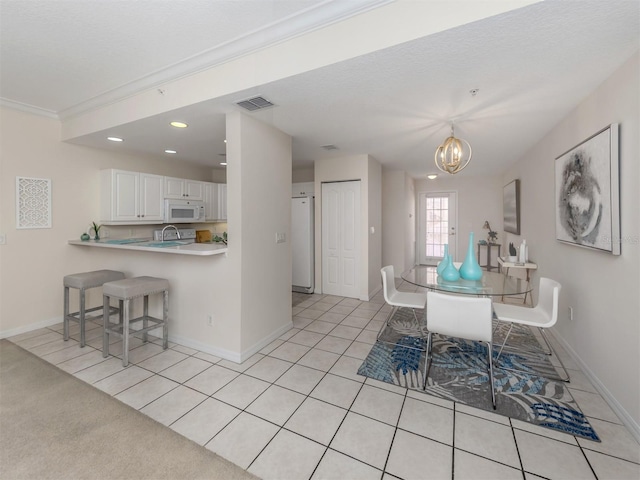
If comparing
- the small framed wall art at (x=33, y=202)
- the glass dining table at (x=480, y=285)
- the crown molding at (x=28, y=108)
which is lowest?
the glass dining table at (x=480, y=285)

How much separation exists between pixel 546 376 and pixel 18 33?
478cm

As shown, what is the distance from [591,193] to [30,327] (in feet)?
19.4

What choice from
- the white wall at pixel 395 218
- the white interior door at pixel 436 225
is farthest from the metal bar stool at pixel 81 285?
the white interior door at pixel 436 225

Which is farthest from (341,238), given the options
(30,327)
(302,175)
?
(30,327)

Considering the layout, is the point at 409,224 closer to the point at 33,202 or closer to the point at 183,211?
the point at 183,211

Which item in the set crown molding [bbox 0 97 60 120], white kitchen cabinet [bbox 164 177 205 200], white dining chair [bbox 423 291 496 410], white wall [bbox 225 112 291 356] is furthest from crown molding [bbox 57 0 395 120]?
white dining chair [bbox 423 291 496 410]

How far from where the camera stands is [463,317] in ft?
7.21

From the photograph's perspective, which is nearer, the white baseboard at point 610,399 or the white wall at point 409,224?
the white baseboard at point 610,399

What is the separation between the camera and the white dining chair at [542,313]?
2346mm

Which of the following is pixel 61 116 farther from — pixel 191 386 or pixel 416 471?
pixel 416 471

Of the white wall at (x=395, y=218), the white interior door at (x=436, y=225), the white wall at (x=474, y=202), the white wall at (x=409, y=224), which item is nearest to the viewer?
the white wall at (x=395, y=218)

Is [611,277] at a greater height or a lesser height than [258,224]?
lesser

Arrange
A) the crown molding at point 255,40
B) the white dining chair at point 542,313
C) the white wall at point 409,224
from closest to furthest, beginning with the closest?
the crown molding at point 255,40 → the white dining chair at point 542,313 → the white wall at point 409,224

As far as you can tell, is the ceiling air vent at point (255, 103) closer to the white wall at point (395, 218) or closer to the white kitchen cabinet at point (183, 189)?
the white kitchen cabinet at point (183, 189)
